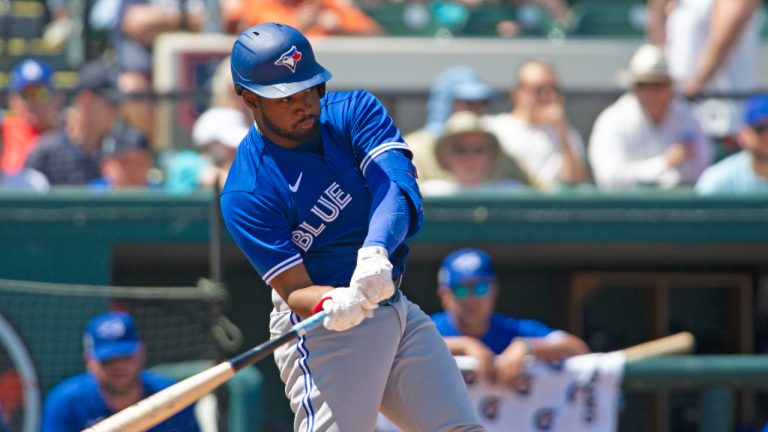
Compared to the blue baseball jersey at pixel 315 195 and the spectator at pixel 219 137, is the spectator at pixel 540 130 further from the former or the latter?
the blue baseball jersey at pixel 315 195

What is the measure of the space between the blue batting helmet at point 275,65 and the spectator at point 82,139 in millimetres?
3419

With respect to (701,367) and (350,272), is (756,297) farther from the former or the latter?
(350,272)

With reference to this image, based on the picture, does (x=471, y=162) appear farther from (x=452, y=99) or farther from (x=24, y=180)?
(x=24, y=180)

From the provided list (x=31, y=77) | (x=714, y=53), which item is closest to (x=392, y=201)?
(x=31, y=77)

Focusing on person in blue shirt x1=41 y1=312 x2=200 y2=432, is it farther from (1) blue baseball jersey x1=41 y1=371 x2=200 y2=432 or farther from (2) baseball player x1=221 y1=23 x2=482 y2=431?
(2) baseball player x1=221 y1=23 x2=482 y2=431

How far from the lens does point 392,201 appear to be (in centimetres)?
400

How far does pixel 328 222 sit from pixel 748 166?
397cm

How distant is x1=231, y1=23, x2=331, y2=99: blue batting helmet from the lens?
13.1ft

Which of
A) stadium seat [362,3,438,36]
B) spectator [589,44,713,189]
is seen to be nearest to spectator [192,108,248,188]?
spectator [589,44,713,189]

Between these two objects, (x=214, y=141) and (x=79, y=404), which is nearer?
(x=79, y=404)

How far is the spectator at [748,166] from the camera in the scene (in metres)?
7.38

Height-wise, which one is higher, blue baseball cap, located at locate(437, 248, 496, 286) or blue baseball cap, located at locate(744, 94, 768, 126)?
blue baseball cap, located at locate(744, 94, 768, 126)

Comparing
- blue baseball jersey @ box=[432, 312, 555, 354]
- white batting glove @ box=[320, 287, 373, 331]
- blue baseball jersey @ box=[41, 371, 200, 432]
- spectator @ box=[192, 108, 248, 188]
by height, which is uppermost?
spectator @ box=[192, 108, 248, 188]

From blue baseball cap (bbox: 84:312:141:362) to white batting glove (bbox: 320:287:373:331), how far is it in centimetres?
246
